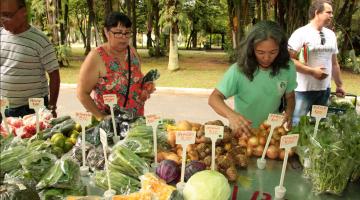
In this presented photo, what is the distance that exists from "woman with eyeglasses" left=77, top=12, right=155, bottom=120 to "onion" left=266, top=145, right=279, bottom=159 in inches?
45.1

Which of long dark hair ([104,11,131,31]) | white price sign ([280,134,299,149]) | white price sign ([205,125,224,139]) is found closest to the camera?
white price sign ([280,134,299,149])

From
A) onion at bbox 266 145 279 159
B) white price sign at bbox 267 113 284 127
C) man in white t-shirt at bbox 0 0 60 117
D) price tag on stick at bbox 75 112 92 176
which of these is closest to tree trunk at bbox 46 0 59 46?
man in white t-shirt at bbox 0 0 60 117

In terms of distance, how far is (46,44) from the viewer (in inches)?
134

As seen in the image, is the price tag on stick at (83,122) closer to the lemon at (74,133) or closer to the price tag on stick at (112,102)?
the price tag on stick at (112,102)

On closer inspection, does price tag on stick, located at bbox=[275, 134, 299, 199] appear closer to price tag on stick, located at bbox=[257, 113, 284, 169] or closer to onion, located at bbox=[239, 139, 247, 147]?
price tag on stick, located at bbox=[257, 113, 284, 169]

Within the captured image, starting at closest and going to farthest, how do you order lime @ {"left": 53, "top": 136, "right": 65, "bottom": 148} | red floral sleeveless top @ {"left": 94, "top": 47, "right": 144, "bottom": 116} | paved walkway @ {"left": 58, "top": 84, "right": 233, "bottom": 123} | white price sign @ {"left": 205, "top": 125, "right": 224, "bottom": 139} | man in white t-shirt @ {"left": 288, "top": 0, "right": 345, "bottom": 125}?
white price sign @ {"left": 205, "top": 125, "right": 224, "bottom": 139} → lime @ {"left": 53, "top": 136, "right": 65, "bottom": 148} → red floral sleeveless top @ {"left": 94, "top": 47, "right": 144, "bottom": 116} → man in white t-shirt @ {"left": 288, "top": 0, "right": 345, "bottom": 125} → paved walkway @ {"left": 58, "top": 84, "right": 233, "bottom": 123}

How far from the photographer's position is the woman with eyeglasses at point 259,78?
259cm

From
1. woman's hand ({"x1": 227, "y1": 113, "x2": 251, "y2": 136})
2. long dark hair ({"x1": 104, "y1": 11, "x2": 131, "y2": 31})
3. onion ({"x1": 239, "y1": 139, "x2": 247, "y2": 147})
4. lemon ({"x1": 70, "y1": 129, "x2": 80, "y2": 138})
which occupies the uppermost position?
long dark hair ({"x1": 104, "y1": 11, "x2": 131, "y2": 31})

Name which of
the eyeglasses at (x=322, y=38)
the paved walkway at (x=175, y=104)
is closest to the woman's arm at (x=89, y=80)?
the eyeglasses at (x=322, y=38)

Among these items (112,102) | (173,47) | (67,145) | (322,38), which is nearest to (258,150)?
(112,102)

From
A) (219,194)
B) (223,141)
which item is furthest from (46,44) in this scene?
(219,194)

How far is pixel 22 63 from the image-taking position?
3.30 meters

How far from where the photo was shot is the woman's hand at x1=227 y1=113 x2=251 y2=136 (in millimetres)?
2467

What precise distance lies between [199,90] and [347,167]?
318 inches
